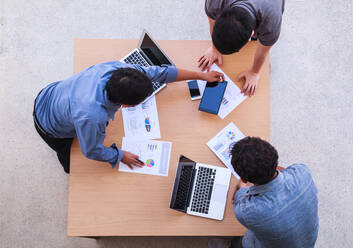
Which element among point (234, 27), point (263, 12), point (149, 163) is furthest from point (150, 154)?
point (263, 12)

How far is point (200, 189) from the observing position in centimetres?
143

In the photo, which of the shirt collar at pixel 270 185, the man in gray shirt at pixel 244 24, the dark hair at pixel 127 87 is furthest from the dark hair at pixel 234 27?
the shirt collar at pixel 270 185

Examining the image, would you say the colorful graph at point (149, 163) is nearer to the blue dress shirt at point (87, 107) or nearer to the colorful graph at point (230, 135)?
the blue dress shirt at point (87, 107)

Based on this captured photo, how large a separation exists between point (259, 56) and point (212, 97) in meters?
0.33

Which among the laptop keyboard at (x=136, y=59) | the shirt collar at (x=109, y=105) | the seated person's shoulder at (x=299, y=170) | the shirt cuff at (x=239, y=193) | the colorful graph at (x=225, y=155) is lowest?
the shirt cuff at (x=239, y=193)

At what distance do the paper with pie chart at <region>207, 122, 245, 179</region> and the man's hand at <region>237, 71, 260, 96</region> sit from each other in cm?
20

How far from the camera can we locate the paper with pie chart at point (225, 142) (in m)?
1.48

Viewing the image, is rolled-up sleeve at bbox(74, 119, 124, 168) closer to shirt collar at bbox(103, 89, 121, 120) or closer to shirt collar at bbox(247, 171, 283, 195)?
shirt collar at bbox(103, 89, 121, 120)

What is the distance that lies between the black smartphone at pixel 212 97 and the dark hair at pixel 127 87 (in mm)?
367

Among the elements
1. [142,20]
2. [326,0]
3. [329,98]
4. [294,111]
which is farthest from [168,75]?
[326,0]

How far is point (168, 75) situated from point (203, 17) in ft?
3.83

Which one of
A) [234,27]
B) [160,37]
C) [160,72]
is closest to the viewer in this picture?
[234,27]

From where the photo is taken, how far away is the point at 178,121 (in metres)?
1.51

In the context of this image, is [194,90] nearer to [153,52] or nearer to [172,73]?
[172,73]
